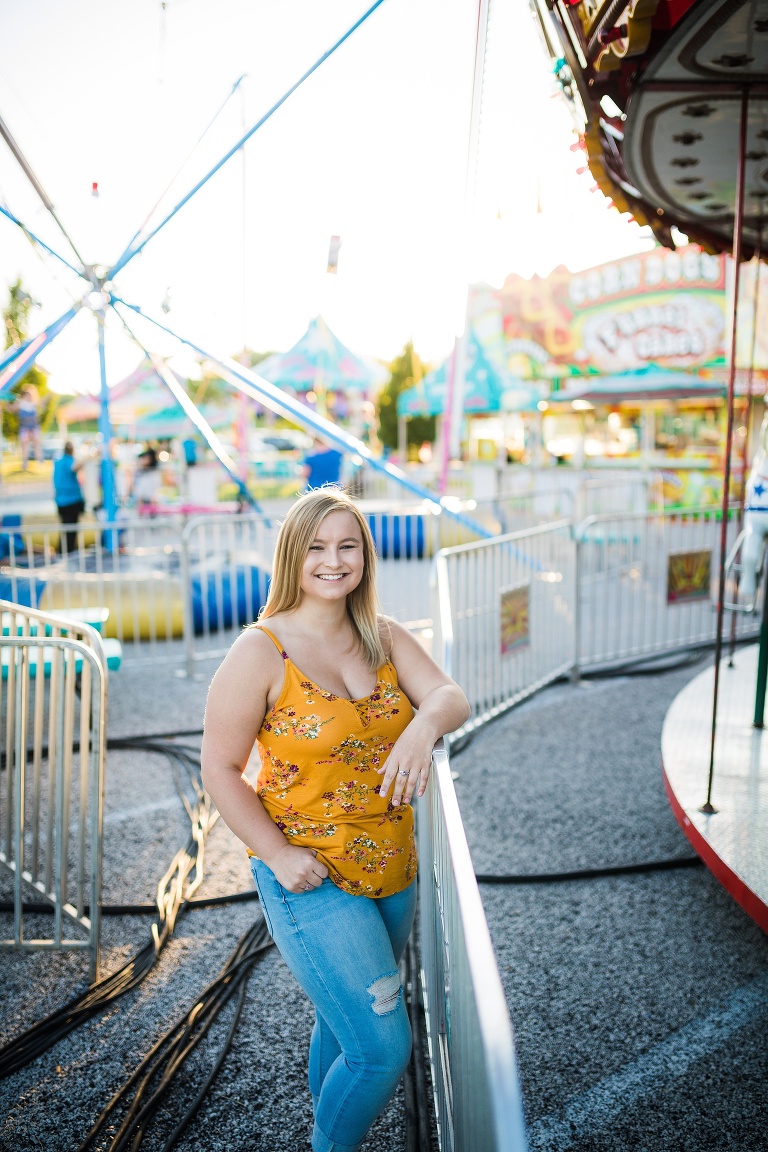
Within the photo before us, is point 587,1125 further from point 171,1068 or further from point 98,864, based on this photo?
point 98,864

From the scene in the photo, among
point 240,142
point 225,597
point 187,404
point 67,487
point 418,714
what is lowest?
point 225,597

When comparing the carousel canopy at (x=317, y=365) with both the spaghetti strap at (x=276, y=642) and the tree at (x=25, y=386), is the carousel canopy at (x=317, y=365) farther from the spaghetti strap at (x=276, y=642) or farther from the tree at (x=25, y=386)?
the spaghetti strap at (x=276, y=642)

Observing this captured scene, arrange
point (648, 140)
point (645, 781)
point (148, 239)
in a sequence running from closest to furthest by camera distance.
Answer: point (648, 140) < point (645, 781) < point (148, 239)

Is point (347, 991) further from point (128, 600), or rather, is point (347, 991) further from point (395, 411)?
point (395, 411)

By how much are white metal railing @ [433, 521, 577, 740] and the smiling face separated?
2.46 meters

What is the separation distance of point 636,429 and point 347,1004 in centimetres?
2199

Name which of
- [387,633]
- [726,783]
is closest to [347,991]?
[387,633]

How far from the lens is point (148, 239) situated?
8.94 m

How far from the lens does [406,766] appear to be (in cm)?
207

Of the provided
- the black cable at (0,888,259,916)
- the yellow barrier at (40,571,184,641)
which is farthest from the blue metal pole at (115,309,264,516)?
the black cable at (0,888,259,916)

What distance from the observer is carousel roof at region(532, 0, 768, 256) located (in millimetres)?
2619

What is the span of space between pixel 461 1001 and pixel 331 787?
573 mm

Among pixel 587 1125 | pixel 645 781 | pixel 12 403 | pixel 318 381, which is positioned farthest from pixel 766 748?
pixel 12 403

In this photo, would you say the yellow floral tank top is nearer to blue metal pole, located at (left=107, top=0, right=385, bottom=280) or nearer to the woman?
the woman
